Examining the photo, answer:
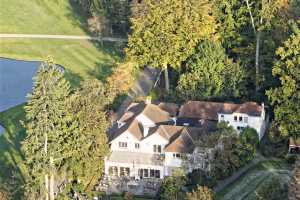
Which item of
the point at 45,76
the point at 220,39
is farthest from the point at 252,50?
the point at 45,76

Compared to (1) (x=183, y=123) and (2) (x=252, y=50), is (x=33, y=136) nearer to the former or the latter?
(1) (x=183, y=123)

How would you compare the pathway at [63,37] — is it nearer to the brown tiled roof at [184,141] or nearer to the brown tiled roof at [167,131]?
the brown tiled roof at [167,131]

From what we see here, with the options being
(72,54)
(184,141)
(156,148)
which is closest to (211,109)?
(184,141)

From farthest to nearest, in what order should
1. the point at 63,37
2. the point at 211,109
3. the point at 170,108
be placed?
1. the point at 63,37
2. the point at 170,108
3. the point at 211,109

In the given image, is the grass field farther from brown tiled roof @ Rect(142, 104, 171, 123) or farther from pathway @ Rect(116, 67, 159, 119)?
pathway @ Rect(116, 67, 159, 119)

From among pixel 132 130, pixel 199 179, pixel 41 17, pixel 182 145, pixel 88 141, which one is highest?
pixel 41 17

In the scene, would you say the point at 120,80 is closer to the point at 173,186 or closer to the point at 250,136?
the point at 250,136

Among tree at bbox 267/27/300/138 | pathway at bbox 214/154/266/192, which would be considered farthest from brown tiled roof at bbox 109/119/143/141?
tree at bbox 267/27/300/138
